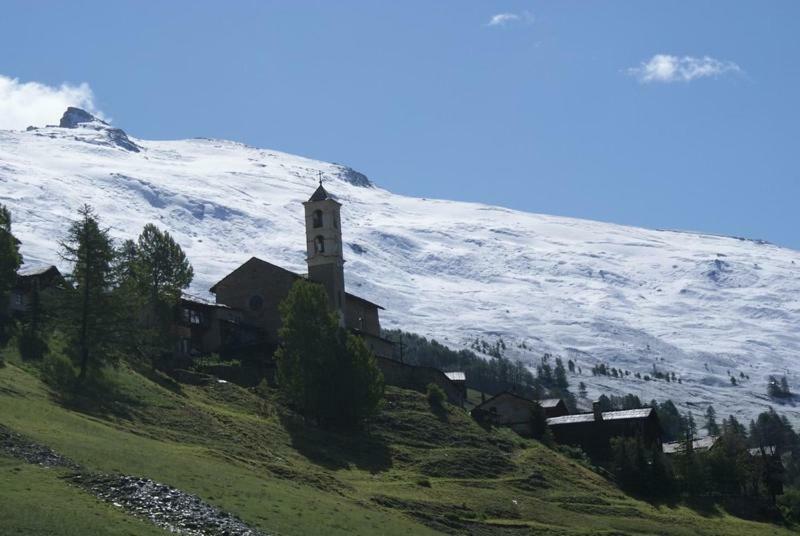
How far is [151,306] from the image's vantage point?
91.4 meters

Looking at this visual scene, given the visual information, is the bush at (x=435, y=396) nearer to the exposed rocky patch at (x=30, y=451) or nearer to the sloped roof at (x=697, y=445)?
the sloped roof at (x=697, y=445)

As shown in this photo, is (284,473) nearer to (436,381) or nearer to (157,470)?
(157,470)

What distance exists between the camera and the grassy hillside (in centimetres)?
4838

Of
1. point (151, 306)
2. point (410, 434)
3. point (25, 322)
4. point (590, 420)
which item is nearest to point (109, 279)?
point (25, 322)

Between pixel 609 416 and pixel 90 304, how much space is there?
50391 millimetres

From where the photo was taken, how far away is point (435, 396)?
304 ft

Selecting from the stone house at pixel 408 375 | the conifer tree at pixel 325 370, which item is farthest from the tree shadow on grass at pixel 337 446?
the stone house at pixel 408 375

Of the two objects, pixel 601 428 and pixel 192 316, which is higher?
pixel 192 316

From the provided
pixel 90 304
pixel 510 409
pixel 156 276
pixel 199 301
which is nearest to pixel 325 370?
pixel 90 304

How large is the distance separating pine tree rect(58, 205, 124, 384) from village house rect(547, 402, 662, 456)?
149 feet

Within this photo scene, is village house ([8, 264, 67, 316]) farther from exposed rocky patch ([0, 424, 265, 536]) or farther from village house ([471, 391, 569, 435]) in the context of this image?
village house ([471, 391, 569, 435])

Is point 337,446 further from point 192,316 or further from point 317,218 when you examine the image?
point 317,218

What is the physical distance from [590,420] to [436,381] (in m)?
14.6

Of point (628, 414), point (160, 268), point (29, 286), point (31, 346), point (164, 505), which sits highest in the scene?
point (160, 268)
